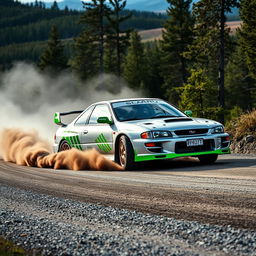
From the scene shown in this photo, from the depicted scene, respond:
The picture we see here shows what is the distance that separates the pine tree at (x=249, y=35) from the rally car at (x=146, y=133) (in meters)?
36.3

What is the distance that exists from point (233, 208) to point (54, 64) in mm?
63870

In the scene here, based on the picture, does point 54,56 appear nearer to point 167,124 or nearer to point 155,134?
point 167,124

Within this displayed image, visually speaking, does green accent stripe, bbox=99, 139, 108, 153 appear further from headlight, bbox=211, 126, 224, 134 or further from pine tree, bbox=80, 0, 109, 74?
pine tree, bbox=80, 0, 109, 74

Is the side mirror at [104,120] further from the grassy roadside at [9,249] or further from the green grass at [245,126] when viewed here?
the grassy roadside at [9,249]

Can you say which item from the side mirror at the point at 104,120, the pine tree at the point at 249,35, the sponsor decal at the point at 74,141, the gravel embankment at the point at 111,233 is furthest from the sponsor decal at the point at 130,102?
the pine tree at the point at 249,35

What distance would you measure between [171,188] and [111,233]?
2.58m

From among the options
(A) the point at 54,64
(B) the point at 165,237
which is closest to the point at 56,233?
(B) the point at 165,237

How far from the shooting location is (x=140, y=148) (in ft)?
32.5

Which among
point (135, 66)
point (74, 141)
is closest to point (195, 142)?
point (74, 141)

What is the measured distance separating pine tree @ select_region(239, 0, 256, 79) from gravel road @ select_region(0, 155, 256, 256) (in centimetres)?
3937

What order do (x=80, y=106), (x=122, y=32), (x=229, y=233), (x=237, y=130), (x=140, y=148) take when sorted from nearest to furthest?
(x=229, y=233) → (x=140, y=148) → (x=237, y=130) → (x=80, y=106) → (x=122, y=32)

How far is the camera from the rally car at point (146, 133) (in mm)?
9867

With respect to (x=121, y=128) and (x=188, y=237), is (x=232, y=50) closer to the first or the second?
(x=121, y=128)

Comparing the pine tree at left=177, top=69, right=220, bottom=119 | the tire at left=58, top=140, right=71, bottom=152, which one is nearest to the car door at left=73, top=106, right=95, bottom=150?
the tire at left=58, top=140, right=71, bottom=152
